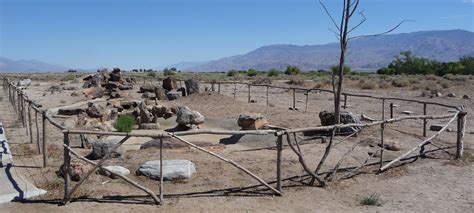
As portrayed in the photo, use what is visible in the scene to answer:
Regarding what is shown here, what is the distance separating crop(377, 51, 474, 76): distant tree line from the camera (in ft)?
183

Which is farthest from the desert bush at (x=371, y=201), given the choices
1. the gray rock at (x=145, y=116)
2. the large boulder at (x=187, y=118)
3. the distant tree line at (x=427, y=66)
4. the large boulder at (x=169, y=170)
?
the distant tree line at (x=427, y=66)

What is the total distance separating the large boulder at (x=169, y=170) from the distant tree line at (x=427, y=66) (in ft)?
174

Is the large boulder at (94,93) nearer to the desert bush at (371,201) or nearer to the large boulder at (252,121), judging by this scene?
the large boulder at (252,121)

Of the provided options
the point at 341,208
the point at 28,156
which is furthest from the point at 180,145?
the point at 341,208

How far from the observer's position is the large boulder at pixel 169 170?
9.00m

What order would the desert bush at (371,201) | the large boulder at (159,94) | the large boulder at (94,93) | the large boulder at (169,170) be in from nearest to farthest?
the desert bush at (371,201)
the large boulder at (169,170)
the large boulder at (159,94)
the large boulder at (94,93)

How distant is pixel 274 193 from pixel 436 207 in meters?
2.68

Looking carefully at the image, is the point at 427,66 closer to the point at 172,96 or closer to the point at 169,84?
the point at 169,84

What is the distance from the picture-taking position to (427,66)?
2435 inches

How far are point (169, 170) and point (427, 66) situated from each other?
194ft

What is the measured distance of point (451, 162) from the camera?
1095cm

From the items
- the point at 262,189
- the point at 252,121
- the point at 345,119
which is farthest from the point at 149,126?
the point at 262,189

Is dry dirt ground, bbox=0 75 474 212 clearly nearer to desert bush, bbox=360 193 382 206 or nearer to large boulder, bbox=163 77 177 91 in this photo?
desert bush, bbox=360 193 382 206

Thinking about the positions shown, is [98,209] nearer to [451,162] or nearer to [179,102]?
[451,162]
